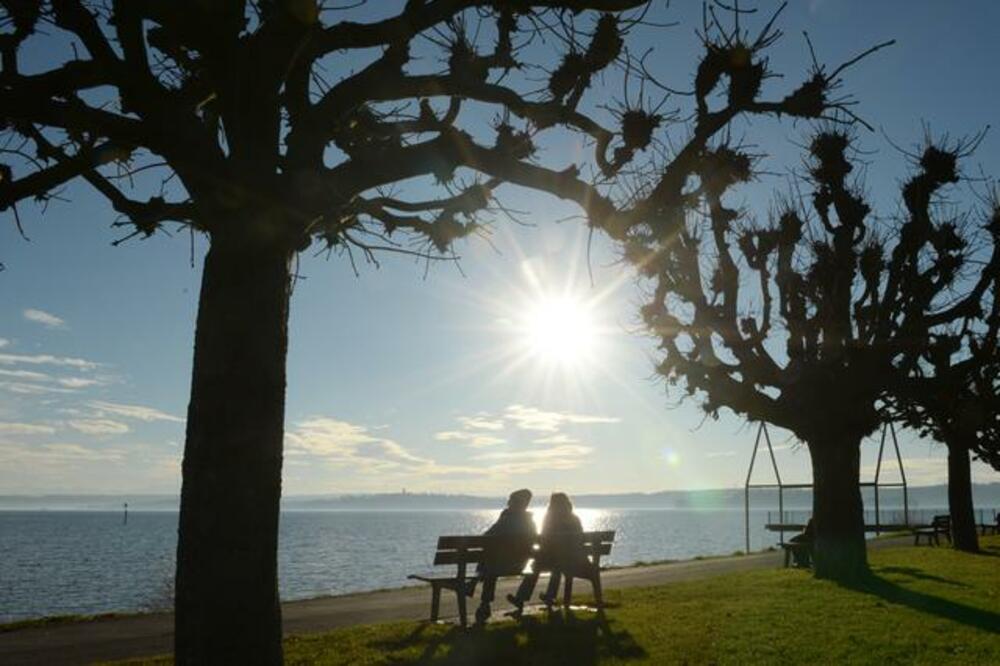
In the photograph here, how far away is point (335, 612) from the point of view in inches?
515

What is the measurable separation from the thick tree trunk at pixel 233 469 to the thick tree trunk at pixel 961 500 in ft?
81.3

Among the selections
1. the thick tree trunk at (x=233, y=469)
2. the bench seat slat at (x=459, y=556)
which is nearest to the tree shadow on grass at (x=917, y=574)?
the bench seat slat at (x=459, y=556)

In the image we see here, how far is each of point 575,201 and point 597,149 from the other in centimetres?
78

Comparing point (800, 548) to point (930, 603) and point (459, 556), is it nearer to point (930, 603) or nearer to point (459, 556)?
point (930, 603)

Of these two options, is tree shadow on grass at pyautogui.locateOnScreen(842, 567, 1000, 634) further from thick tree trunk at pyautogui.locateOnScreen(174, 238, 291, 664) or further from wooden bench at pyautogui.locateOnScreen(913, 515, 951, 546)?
wooden bench at pyautogui.locateOnScreen(913, 515, 951, 546)

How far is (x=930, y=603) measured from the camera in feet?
42.4

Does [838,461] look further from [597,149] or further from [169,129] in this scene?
[169,129]

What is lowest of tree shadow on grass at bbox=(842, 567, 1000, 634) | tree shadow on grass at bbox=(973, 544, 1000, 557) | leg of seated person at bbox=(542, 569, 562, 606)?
tree shadow on grass at bbox=(842, 567, 1000, 634)

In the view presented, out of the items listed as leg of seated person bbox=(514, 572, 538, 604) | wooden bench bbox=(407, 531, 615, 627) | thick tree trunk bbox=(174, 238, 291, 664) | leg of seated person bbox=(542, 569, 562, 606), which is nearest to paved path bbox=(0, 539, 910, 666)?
leg of seated person bbox=(514, 572, 538, 604)

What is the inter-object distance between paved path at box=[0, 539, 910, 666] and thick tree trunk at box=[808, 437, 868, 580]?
2.71 metres

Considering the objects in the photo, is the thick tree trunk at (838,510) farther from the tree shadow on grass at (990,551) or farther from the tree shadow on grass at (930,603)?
the tree shadow on grass at (990,551)

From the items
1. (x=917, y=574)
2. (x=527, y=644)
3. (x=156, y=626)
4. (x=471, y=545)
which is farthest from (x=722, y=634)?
(x=917, y=574)

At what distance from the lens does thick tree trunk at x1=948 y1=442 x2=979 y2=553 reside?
25625 mm

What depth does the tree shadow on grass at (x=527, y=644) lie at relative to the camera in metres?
8.59
